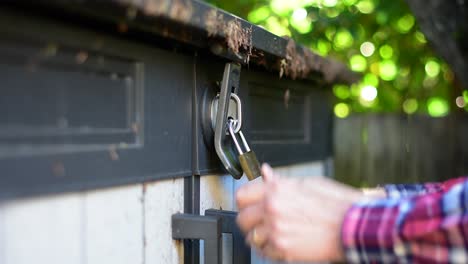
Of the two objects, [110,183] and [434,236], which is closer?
[434,236]

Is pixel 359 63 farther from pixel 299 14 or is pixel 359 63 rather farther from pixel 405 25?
pixel 299 14

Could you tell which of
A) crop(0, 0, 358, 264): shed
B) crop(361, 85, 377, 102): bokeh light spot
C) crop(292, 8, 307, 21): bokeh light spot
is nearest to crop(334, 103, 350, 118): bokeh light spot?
crop(361, 85, 377, 102): bokeh light spot

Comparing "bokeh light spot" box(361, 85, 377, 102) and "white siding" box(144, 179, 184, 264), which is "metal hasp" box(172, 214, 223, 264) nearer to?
"white siding" box(144, 179, 184, 264)

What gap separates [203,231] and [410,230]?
21.3 inches

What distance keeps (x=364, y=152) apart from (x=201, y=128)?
355cm

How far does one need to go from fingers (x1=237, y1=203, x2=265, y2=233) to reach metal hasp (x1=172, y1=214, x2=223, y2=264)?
0.27 m

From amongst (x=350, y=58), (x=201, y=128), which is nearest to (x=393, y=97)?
(x=350, y=58)

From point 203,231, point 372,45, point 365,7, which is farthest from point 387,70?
point 203,231

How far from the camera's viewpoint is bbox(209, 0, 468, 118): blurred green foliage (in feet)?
13.1

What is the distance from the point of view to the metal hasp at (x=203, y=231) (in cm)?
113

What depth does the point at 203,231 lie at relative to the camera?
1133 mm

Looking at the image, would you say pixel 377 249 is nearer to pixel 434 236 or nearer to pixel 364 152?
pixel 434 236

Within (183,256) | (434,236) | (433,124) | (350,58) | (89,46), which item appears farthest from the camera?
(350,58)

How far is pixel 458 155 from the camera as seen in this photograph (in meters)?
4.45
